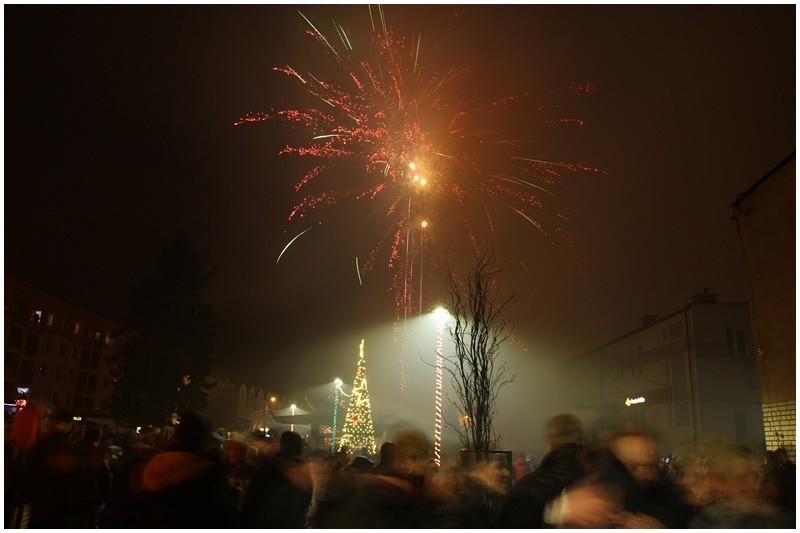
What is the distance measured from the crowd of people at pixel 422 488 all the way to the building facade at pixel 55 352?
4709cm

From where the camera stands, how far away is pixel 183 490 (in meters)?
4.53

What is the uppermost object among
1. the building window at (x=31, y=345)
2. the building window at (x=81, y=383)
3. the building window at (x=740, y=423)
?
the building window at (x=31, y=345)

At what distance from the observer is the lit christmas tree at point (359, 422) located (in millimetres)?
29922

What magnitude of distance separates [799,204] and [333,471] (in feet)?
18.0

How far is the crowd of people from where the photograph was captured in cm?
452

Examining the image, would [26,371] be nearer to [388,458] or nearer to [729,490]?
[388,458]

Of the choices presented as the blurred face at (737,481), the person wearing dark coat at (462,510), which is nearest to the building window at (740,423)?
the person wearing dark coat at (462,510)

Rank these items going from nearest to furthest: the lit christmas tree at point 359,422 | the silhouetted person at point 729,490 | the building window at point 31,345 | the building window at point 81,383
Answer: the silhouetted person at point 729,490
the lit christmas tree at point 359,422
the building window at point 31,345
the building window at point 81,383

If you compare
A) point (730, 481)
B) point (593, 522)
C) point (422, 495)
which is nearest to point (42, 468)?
point (422, 495)

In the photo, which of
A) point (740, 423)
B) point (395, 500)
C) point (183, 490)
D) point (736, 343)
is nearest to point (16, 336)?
point (736, 343)

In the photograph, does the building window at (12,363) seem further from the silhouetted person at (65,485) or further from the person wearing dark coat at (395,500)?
the person wearing dark coat at (395,500)

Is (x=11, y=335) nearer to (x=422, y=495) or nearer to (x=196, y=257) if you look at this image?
(x=196, y=257)

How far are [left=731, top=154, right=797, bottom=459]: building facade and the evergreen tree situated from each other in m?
32.6

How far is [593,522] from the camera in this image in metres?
4.38
